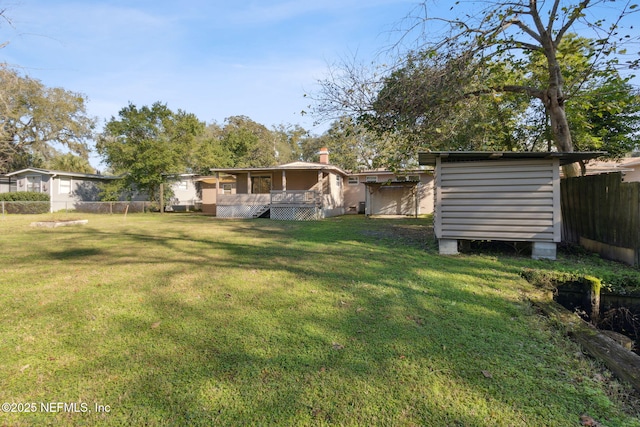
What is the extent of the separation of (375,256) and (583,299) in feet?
11.1

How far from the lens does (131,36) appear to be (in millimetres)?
9422

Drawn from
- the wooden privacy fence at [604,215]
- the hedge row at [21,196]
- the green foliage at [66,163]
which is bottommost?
the wooden privacy fence at [604,215]

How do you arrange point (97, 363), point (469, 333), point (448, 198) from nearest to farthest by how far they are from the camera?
point (97, 363), point (469, 333), point (448, 198)

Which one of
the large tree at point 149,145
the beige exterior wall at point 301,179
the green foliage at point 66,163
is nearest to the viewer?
the beige exterior wall at point 301,179

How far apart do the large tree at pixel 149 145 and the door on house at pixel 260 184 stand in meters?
6.40

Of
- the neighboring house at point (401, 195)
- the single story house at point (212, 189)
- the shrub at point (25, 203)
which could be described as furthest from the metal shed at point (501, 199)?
the shrub at point (25, 203)

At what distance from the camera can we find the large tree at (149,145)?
2189cm

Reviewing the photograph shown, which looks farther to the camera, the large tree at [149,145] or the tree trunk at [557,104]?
the large tree at [149,145]

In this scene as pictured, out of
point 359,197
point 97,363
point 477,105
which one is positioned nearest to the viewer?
point 97,363

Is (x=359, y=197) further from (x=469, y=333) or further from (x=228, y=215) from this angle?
(x=469, y=333)

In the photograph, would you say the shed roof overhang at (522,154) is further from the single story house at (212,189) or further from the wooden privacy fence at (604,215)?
the single story house at (212,189)

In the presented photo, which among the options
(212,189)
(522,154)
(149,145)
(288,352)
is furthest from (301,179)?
(288,352)

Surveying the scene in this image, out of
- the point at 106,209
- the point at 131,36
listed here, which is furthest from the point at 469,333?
the point at 106,209

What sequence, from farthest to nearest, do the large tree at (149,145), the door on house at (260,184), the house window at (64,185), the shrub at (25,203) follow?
the house window at (64,185)
the large tree at (149,145)
the door on house at (260,184)
the shrub at (25,203)
